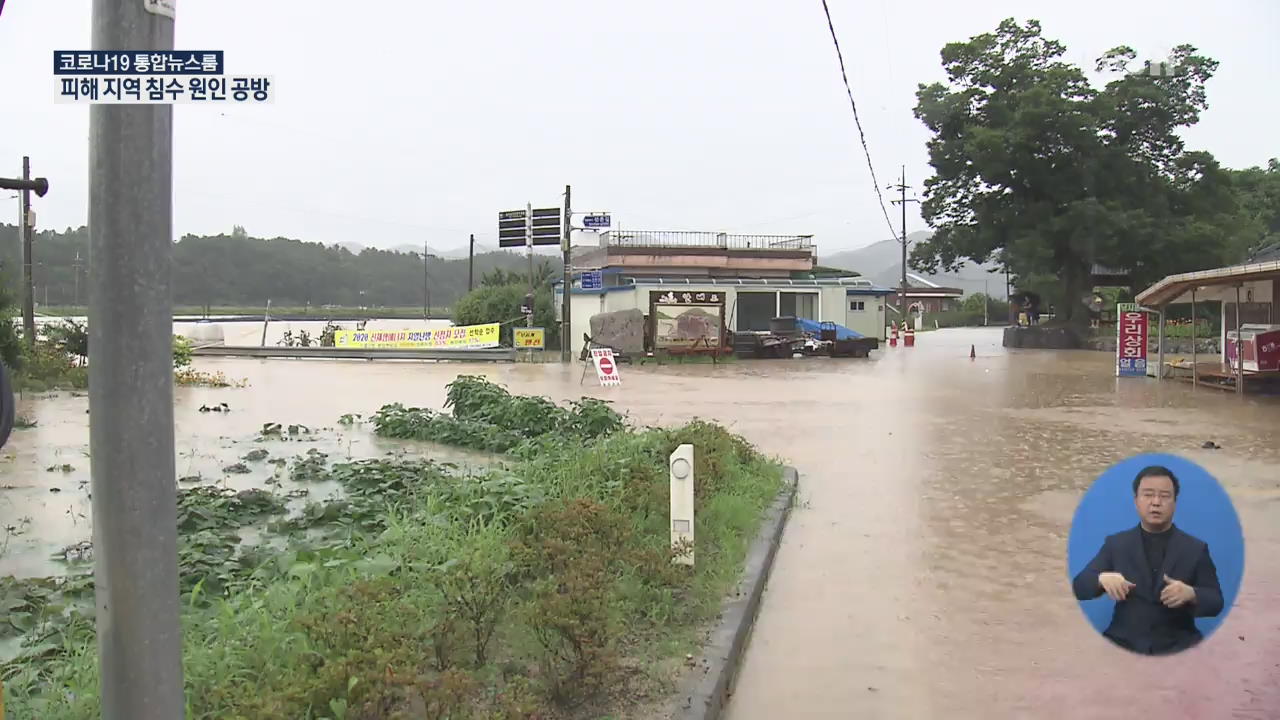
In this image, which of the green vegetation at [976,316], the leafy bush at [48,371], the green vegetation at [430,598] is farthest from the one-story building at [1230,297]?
the green vegetation at [976,316]

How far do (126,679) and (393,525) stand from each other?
3735mm

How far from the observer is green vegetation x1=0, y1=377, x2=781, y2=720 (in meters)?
3.49

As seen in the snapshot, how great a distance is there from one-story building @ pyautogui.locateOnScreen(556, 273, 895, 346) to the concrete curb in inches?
1092

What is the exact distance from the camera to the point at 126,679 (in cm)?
238

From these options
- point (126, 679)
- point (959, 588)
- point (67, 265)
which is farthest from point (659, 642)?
point (67, 265)

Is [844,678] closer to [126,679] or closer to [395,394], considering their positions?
[126,679]

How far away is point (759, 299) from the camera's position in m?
44.7

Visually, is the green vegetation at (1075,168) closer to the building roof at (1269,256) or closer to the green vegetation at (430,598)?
the building roof at (1269,256)

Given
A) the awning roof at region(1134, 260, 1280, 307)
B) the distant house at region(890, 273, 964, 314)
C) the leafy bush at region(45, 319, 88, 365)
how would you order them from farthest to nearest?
the distant house at region(890, 273, 964, 314) → the leafy bush at region(45, 319, 88, 365) → the awning roof at region(1134, 260, 1280, 307)

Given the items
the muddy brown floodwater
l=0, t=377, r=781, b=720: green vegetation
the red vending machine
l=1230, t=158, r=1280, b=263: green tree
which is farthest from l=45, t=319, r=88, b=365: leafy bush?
l=1230, t=158, r=1280, b=263: green tree

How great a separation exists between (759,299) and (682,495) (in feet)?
128

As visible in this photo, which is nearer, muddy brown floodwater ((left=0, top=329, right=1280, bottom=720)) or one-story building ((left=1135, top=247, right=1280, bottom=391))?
muddy brown floodwater ((left=0, top=329, right=1280, bottom=720))

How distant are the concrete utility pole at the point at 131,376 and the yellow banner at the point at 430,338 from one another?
33669 millimetres
